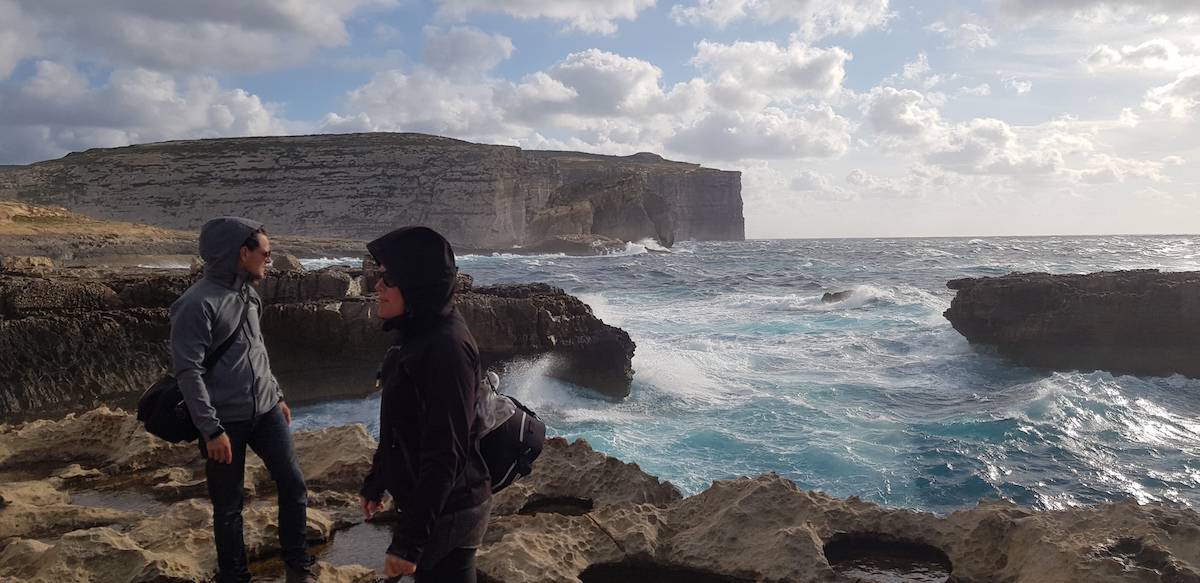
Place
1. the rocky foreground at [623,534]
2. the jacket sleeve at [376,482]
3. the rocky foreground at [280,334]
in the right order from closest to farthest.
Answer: the jacket sleeve at [376,482] < the rocky foreground at [623,534] < the rocky foreground at [280,334]

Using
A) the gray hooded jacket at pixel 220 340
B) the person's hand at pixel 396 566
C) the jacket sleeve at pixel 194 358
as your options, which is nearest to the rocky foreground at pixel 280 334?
the gray hooded jacket at pixel 220 340

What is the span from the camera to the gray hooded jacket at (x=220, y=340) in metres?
3.13

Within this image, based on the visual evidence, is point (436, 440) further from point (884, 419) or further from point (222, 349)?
point (884, 419)

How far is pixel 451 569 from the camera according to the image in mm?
2395

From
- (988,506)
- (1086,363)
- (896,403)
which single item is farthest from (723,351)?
(988,506)

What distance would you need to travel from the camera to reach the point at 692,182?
134 meters

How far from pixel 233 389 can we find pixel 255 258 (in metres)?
0.60

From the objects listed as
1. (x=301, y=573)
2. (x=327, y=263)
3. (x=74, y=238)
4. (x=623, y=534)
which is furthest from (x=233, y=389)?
(x=327, y=263)

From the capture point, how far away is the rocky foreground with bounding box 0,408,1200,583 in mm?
3734

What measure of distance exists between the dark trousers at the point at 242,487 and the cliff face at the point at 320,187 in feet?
226

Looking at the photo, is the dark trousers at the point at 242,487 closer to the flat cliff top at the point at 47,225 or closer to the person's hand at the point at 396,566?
the person's hand at the point at 396,566

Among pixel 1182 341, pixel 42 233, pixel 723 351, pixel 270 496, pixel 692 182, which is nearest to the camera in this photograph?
pixel 270 496

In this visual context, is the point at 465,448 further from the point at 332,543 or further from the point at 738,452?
the point at 738,452

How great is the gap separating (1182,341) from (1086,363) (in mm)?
1600
